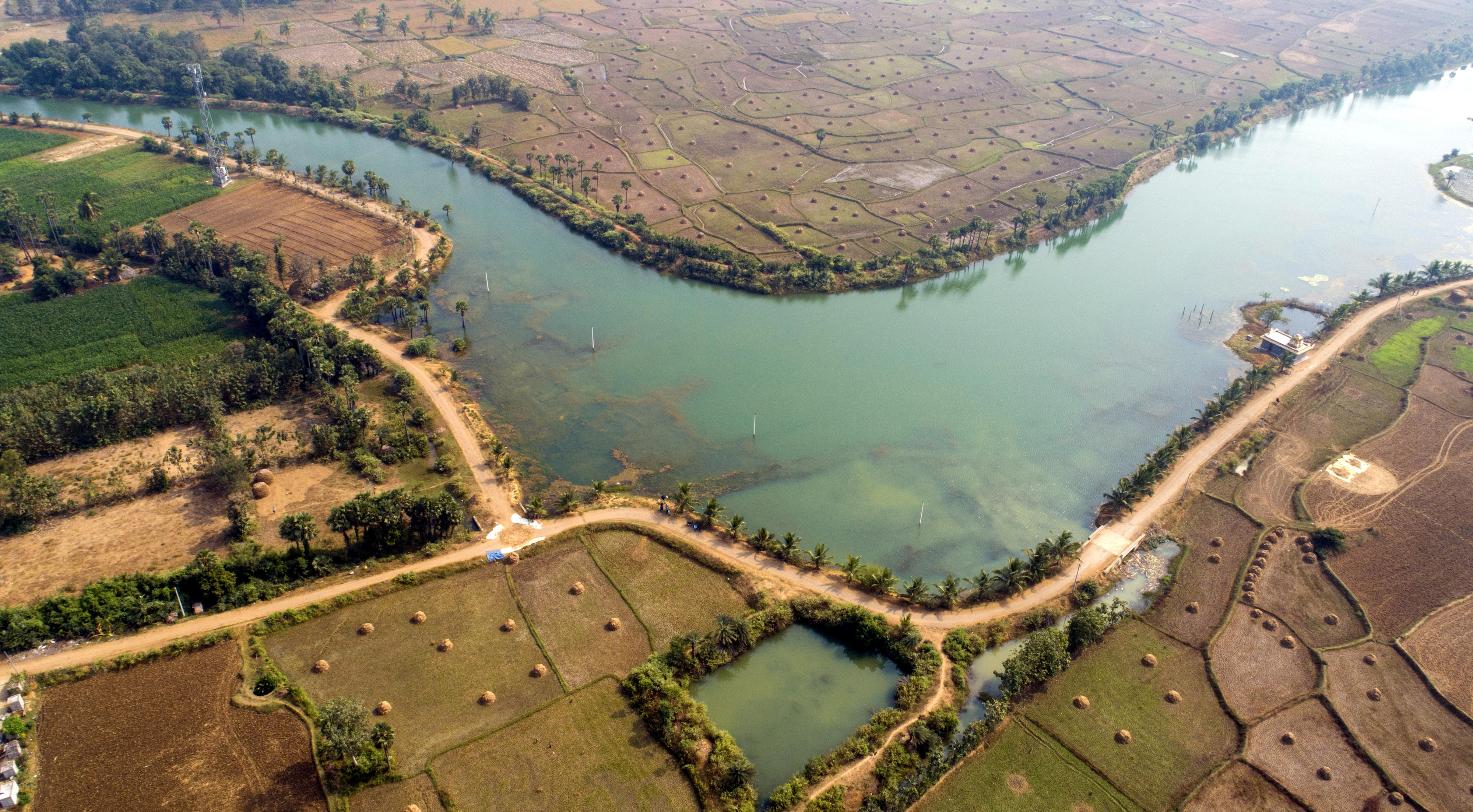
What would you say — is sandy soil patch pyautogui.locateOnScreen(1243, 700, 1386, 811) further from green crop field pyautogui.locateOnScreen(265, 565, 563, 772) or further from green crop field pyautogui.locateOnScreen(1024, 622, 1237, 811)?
green crop field pyautogui.locateOnScreen(265, 565, 563, 772)

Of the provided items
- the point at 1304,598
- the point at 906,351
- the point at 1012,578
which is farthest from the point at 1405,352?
the point at 1012,578

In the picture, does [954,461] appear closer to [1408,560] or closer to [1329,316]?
[1408,560]

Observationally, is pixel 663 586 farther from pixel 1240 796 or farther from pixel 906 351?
pixel 906 351

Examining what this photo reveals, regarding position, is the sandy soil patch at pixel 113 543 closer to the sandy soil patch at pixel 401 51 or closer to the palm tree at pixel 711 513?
the palm tree at pixel 711 513

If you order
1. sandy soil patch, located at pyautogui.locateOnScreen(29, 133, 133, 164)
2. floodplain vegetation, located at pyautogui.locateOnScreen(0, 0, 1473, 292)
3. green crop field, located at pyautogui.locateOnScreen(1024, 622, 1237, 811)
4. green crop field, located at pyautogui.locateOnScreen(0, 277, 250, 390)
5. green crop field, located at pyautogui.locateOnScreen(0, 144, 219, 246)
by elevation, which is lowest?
green crop field, located at pyautogui.locateOnScreen(1024, 622, 1237, 811)

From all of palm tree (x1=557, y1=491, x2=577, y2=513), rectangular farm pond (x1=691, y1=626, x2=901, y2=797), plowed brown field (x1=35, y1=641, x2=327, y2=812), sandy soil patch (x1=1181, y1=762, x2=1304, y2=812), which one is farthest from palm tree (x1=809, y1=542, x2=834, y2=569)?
plowed brown field (x1=35, y1=641, x2=327, y2=812)

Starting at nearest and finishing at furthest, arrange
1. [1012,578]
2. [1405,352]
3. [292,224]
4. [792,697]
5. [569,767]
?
[569,767] → [792,697] → [1012,578] → [1405,352] → [292,224]

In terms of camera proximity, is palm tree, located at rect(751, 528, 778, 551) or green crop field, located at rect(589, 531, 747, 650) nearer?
green crop field, located at rect(589, 531, 747, 650)
